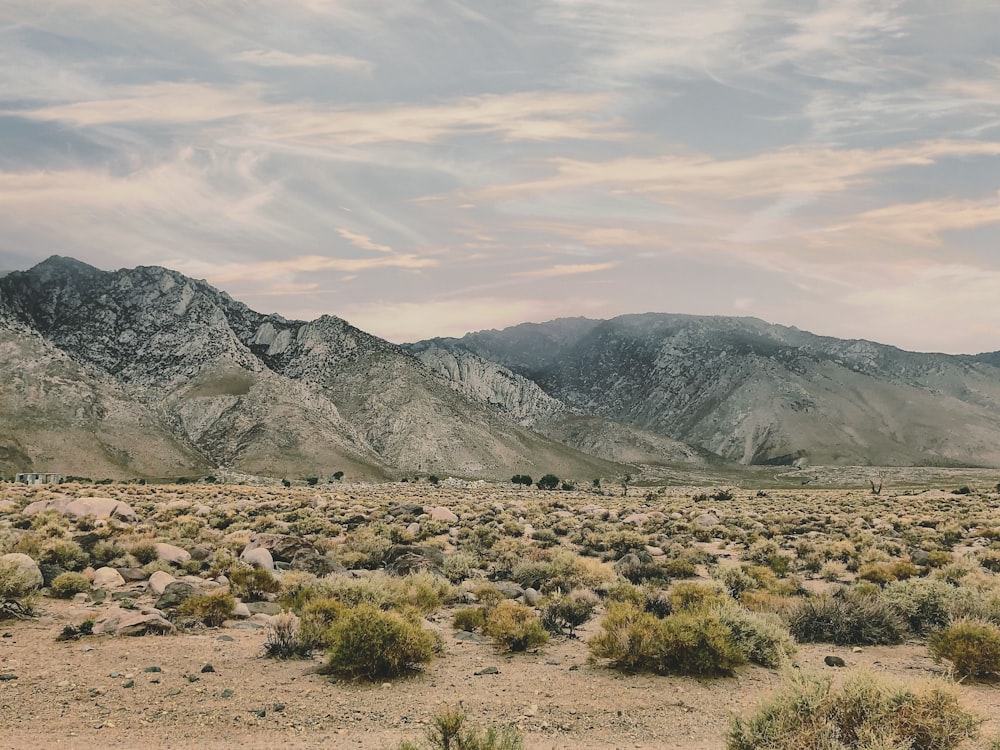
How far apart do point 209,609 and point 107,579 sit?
550 cm

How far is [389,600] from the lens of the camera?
45.4 ft

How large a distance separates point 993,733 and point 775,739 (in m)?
3.38

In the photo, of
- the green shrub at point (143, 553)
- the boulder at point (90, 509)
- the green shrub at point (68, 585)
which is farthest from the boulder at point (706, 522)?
the boulder at point (90, 509)

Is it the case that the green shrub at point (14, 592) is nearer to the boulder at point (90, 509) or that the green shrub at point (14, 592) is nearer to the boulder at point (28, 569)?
the boulder at point (28, 569)

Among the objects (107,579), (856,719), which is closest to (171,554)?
(107,579)

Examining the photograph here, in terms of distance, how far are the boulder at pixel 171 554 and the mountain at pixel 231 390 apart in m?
97.7

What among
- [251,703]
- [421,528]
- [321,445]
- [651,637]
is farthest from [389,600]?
[321,445]

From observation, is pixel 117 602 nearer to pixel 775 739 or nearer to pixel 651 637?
pixel 651 637

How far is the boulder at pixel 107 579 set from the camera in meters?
16.6

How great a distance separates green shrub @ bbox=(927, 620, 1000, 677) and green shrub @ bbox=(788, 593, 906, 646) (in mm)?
1231

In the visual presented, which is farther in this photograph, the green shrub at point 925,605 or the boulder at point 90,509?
the boulder at point 90,509

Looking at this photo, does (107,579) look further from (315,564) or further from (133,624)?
(133,624)

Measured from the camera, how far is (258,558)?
1948 centimetres

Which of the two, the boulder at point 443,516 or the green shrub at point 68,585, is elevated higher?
the green shrub at point 68,585
